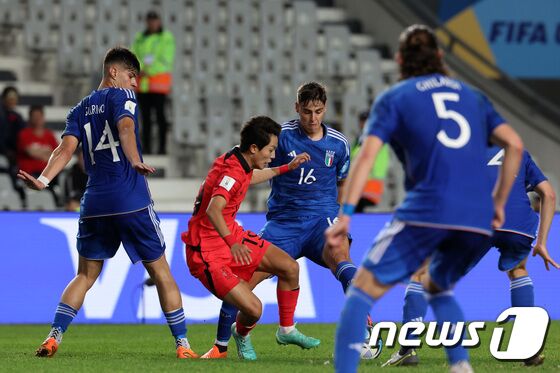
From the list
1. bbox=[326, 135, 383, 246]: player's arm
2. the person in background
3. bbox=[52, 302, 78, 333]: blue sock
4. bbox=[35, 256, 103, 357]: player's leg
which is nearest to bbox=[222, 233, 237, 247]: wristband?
bbox=[35, 256, 103, 357]: player's leg

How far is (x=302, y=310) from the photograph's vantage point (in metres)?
11.7

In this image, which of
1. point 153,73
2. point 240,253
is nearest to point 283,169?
point 240,253

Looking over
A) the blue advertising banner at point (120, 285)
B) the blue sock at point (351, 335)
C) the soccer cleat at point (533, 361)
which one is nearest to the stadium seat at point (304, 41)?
the blue advertising banner at point (120, 285)

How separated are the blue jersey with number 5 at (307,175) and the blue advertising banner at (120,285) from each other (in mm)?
3166

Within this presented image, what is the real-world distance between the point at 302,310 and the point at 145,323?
1.47 meters

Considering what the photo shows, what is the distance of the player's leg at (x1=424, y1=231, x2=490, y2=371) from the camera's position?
5.55 metres

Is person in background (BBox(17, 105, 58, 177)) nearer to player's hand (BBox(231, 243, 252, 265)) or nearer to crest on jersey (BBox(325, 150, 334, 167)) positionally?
crest on jersey (BBox(325, 150, 334, 167))

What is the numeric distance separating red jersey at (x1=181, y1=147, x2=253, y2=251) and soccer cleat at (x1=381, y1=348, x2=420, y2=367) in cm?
126

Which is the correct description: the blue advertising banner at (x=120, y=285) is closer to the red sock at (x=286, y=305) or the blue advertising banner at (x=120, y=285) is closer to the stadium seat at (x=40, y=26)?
the red sock at (x=286, y=305)

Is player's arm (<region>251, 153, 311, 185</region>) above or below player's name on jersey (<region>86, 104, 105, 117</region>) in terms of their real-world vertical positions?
below

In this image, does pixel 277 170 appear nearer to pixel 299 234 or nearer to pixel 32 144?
pixel 299 234

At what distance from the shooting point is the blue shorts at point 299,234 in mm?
8469

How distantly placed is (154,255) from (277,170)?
1010 millimetres

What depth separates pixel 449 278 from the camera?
5652 mm
